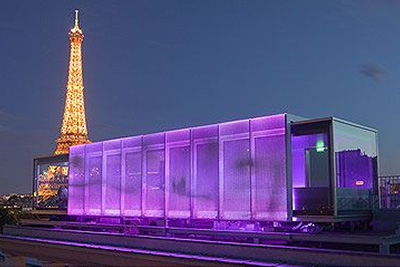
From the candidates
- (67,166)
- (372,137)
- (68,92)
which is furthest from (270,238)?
(68,92)

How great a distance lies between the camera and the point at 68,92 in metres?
76.7

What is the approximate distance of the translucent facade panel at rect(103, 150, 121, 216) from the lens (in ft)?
72.9

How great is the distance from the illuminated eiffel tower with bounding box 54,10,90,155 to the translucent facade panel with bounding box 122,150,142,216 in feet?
176

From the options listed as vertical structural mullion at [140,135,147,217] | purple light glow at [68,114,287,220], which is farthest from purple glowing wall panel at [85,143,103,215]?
vertical structural mullion at [140,135,147,217]

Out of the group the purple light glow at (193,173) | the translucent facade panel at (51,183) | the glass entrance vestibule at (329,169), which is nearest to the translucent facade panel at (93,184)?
the purple light glow at (193,173)

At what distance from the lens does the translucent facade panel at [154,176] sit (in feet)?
66.8

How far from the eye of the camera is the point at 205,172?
1880 centimetres

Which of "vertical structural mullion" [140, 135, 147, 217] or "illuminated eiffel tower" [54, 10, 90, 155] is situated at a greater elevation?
"illuminated eiffel tower" [54, 10, 90, 155]

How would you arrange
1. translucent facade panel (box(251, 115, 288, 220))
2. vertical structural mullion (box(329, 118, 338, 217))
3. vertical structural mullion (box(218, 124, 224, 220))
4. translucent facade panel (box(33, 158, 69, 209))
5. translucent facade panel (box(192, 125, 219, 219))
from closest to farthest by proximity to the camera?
vertical structural mullion (box(329, 118, 338, 217)), translucent facade panel (box(251, 115, 288, 220)), vertical structural mullion (box(218, 124, 224, 220)), translucent facade panel (box(192, 125, 219, 219)), translucent facade panel (box(33, 158, 69, 209))

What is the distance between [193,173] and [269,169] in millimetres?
3366

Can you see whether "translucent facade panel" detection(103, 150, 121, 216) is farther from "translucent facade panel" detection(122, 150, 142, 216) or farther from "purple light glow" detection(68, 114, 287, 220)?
"translucent facade panel" detection(122, 150, 142, 216)

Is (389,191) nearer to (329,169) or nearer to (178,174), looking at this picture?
(329,169)

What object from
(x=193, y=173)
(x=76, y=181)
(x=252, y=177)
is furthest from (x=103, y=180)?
(x=252, y=177)

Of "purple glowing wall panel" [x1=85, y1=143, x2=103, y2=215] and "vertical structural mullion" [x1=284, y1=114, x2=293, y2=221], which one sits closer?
"vertical structural mullion" [x1=284, y1=114, x2=293, y2=221]
